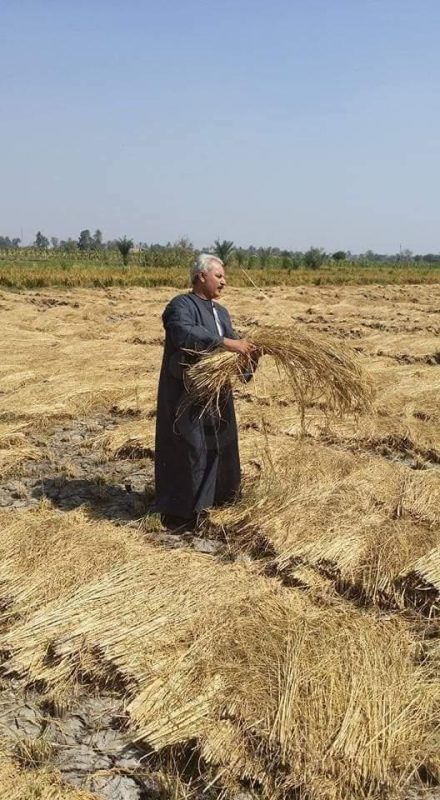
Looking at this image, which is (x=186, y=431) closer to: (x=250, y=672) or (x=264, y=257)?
(x=250, y=672)

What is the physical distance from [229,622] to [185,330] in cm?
152

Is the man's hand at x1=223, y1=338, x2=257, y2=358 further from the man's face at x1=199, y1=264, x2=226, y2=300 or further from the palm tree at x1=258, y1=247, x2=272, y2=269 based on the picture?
the palm tree at x1=258, y1=247, x2=272, y2=269

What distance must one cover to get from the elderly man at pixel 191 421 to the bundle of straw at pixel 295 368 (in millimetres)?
83

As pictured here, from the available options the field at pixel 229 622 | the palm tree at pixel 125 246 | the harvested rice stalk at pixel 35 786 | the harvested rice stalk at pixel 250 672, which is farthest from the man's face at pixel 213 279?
the palm tree at pixel 125 246

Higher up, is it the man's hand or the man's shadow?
the man's hand

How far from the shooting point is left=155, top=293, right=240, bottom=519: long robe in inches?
143

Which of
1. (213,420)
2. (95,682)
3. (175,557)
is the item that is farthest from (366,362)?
(95,682)

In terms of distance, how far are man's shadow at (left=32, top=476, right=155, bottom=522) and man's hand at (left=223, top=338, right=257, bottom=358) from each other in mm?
1003

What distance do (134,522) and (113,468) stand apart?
110 cm

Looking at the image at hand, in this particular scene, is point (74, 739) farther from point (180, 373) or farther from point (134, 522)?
point (180, 373)

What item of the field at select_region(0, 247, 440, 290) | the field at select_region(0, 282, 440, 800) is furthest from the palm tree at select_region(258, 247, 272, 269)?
the field at select_region(0, 282, 440, 800)

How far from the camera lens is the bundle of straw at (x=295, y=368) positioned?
349cm

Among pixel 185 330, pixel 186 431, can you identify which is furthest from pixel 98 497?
pixel 185 330

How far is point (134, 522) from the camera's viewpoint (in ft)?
12.4
